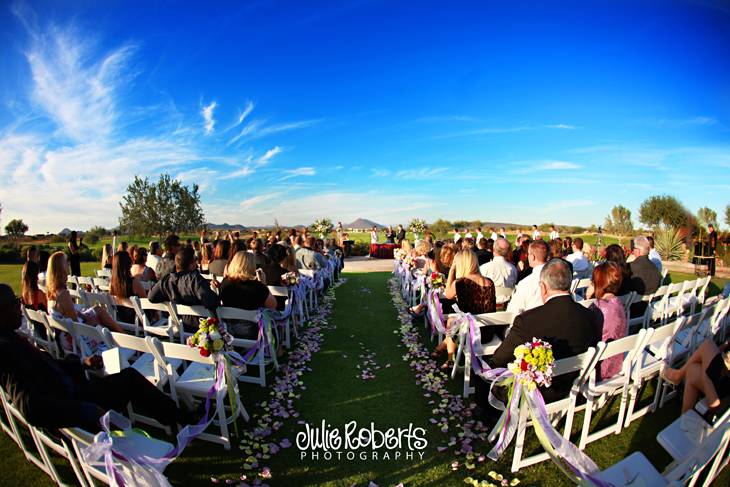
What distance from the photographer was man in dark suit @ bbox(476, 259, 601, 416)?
3.15m

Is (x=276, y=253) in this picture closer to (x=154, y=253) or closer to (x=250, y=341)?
(x=250, y=341)

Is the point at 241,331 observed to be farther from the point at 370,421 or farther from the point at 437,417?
the point at 437,417

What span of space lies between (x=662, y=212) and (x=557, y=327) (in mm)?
41387

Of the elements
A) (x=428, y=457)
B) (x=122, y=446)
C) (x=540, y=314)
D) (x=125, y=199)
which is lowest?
(x=428, y=457)

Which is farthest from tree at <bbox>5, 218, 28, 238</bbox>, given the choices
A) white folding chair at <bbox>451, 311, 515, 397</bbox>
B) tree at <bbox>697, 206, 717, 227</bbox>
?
tree at <bbox>697, 206, 717, 227</bbox>

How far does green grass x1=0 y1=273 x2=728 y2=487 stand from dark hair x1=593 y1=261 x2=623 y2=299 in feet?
4.35

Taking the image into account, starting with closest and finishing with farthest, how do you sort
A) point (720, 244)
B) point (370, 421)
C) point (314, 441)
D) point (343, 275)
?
point (314, 441) < point (370, 421) < point (343, 275) < point (720, 244)

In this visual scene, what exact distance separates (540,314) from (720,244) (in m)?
21.3

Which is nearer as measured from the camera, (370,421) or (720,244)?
(370,421)

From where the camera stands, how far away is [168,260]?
23.2 feet

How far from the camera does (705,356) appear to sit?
331 centimetres

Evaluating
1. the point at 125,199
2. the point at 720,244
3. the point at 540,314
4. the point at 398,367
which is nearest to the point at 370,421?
the point at 398,367

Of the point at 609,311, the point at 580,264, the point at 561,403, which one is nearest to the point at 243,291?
the point at 561,403

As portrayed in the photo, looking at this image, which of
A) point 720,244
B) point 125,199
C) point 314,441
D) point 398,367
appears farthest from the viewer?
point 125,199
